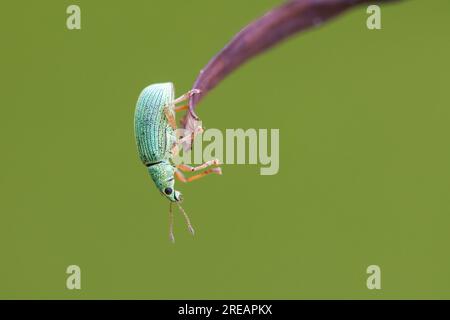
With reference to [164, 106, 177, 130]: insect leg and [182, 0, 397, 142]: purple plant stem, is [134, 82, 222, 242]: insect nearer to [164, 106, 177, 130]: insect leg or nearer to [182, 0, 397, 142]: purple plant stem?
[164, 106, 177, 130]: insect leg

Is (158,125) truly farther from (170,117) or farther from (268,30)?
(268,30)

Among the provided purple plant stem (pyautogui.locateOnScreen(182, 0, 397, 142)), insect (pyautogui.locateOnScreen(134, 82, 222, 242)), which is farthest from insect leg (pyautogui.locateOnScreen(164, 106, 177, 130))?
purple plant stem (pyautogui.locateOnScreen(182, 0, 397, 142))

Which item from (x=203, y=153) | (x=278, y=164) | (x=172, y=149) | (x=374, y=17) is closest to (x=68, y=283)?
(x=278, y=164)

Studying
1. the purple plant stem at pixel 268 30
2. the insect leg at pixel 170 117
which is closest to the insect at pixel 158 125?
the insect leg at pixel 170 117

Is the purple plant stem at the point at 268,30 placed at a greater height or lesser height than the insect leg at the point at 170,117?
lesser

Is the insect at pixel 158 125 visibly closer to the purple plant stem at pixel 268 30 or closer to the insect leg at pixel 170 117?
the insect leg at pixel 170 117

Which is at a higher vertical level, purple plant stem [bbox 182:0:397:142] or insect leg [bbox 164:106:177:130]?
insect leg [bbox 164:106:177:130]

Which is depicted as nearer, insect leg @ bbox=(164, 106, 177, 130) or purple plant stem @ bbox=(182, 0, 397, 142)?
purple plant stem @ bbox=(182, 0, 397, 142)

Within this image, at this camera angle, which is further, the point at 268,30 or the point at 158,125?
the point at 158,125

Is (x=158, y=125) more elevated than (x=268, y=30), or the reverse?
(x=158, y=125)

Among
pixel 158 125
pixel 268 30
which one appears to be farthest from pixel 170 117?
pixel 268 30

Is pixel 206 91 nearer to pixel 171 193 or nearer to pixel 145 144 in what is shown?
pixel 145 144
